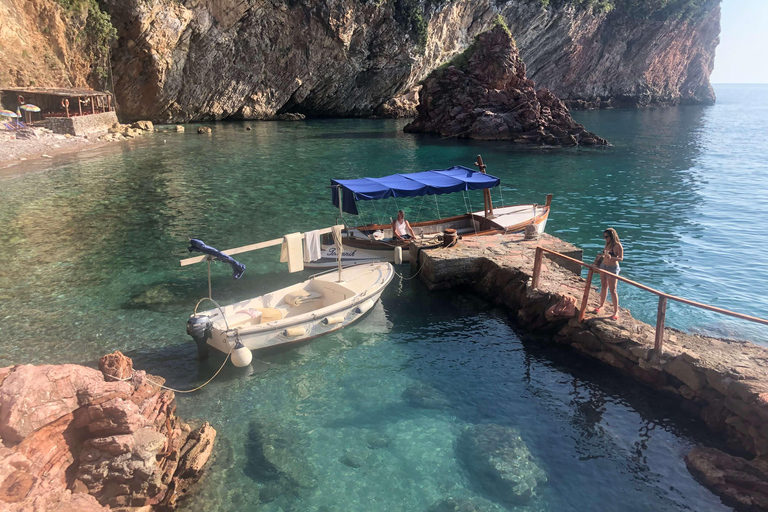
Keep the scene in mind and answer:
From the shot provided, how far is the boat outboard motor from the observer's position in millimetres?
12992

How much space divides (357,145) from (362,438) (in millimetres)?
44340

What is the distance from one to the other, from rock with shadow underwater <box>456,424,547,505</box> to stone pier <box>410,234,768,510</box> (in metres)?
3.22

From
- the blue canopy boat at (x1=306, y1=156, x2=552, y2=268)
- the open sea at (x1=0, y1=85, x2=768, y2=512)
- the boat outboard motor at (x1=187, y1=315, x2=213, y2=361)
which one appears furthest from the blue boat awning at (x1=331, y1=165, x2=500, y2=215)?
the boat outboard motor at (x1=187, y1=315, x2=213, y2=361)

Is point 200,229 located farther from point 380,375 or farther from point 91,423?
point 91,423

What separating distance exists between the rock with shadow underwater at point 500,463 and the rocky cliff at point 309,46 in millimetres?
51378

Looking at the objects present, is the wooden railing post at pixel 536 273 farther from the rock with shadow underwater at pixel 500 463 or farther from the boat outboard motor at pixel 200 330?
the boat outboard motor at pixel 200 330

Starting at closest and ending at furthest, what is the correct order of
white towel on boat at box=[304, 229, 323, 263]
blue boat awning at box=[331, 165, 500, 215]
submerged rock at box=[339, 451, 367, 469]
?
submerged rock at box=[339, 451, 367, 469] → white towel on boat at box=[304, 229, 323, 263] → blue boat awning at box=[331, 165, 500, 215]

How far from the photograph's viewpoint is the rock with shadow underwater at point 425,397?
1195cm

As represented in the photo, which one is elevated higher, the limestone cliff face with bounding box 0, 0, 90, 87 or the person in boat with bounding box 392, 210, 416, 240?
the limestone cliff face with bounding box 0, 0, 90, 87

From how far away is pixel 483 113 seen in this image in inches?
2285

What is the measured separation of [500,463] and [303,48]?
70985mm

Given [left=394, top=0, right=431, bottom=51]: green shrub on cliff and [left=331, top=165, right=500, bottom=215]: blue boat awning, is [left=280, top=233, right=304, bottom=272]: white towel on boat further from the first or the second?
[left=394, top=0, right=431, bottom=51]: green shrub on cliff

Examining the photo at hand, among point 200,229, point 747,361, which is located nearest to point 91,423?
point 747,361

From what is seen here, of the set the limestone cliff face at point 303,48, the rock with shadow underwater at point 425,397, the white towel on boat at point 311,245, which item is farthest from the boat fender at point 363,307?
the limestone cliff face at point 303,48
